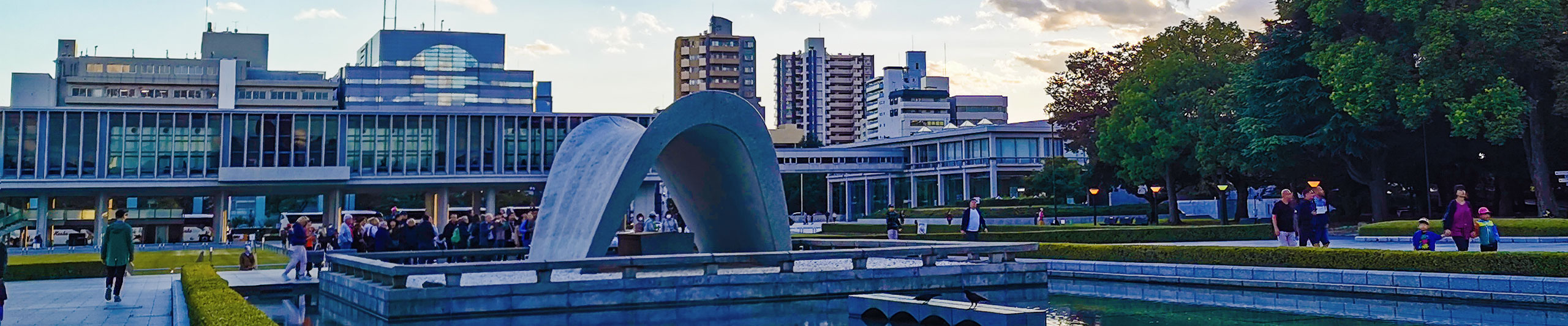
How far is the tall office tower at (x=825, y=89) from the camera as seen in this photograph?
17700cm

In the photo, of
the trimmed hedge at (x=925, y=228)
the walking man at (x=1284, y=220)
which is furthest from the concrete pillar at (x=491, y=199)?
the walking man at (x=1284, y=220)

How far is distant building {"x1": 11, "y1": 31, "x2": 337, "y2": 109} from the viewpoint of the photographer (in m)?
117

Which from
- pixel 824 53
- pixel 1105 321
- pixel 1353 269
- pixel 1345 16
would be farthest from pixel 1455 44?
pixel 824 53

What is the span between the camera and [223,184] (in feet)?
227

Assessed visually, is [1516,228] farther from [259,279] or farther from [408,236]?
[259,279]

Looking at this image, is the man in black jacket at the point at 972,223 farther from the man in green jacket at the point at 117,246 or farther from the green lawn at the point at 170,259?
the green lawn at the point at 170,259

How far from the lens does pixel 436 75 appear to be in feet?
404

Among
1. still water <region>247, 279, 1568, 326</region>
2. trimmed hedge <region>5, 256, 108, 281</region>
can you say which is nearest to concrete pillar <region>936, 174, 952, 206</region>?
trimmed hedge <region>5, 256, 108, 281</region>

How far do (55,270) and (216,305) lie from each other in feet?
57.2

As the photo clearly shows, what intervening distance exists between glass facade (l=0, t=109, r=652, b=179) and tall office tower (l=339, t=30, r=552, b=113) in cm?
4936

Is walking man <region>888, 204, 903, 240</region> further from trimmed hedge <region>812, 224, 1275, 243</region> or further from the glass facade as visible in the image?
the glass facade

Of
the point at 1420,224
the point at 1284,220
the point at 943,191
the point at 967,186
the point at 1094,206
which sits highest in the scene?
the point at 967,186

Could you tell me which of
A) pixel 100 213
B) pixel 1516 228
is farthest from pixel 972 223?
pixel 100 213

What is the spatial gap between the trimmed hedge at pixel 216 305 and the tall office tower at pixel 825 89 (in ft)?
522
